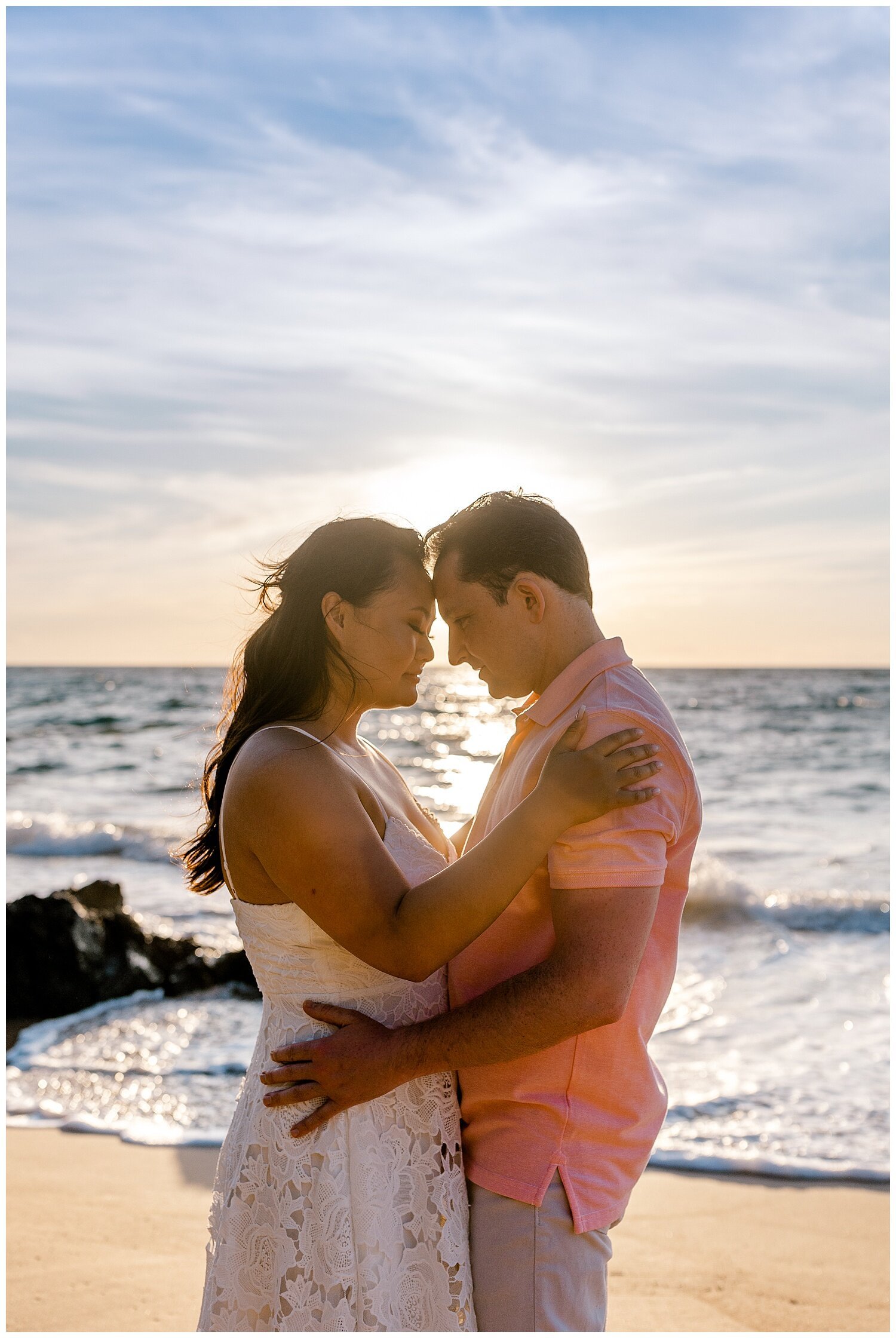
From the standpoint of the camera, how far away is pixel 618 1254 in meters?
4.90

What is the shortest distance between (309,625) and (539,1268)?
4.98 feet

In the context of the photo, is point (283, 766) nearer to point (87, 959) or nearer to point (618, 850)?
point (618, 850)

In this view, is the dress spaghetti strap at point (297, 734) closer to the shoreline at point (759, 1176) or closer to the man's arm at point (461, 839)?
the man's arm at point (461, 839)

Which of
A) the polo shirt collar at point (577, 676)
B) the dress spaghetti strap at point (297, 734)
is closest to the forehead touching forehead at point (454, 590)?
the polo shirt collar at point (577, 676)

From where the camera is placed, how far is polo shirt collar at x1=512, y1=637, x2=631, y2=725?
250 cm

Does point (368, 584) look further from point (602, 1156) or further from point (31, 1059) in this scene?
point (31, 1059)

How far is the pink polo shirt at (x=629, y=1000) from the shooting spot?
2.28m

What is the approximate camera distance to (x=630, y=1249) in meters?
4.93

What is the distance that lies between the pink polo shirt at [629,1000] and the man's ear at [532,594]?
0.51 feet

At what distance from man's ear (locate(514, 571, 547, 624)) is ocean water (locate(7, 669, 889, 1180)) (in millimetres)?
1145

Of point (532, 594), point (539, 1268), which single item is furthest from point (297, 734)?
point (539, 1268)

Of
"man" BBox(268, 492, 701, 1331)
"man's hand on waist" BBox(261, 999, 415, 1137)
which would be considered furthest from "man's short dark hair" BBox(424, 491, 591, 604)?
"man's hand on waist" BBox(261, 999, 415, 1137)

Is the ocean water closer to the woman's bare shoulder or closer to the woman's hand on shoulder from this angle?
the woman's bare shoulder

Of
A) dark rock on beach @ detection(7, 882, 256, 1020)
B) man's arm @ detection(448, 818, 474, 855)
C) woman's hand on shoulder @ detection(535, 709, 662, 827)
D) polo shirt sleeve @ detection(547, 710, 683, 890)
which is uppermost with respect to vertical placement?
woman's hand on shoulder @ detection(535, 709, 662, 827)
